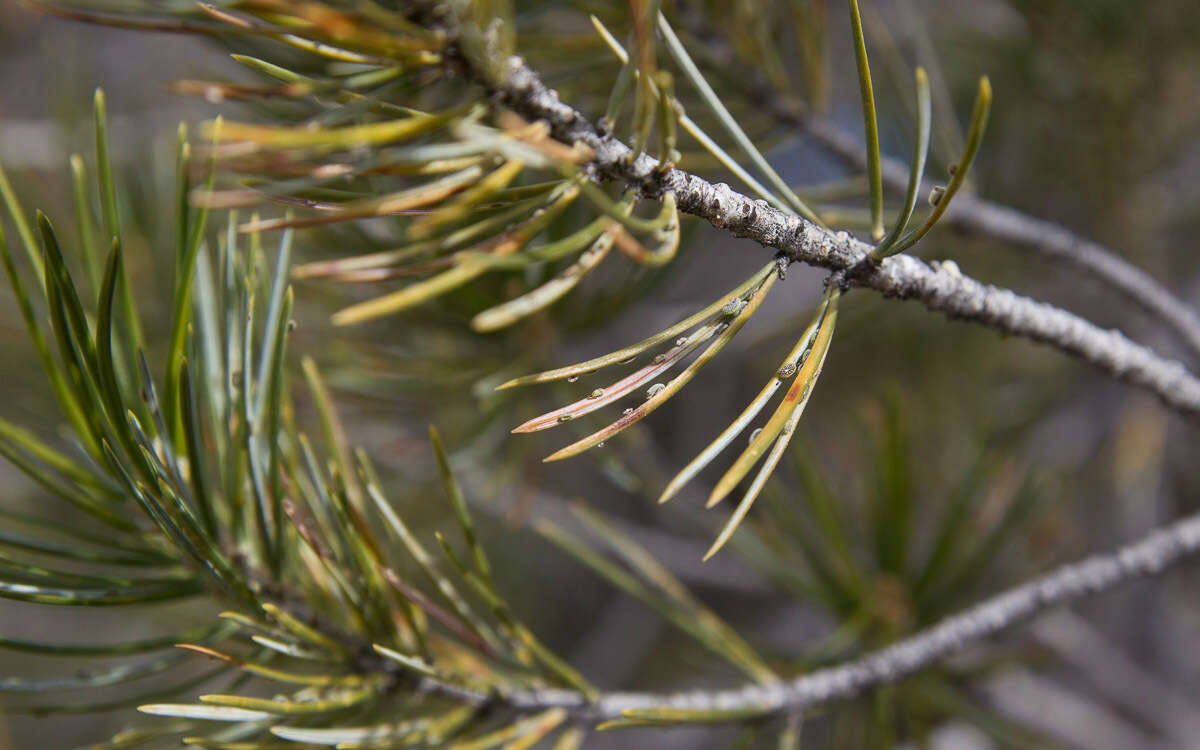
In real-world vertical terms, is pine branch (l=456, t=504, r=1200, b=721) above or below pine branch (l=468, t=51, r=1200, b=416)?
below

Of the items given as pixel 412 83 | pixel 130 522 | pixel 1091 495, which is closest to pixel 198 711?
pixel 130 522

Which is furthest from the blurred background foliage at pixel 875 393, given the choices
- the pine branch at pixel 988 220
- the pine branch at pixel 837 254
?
the pine branch at pixel 837 254

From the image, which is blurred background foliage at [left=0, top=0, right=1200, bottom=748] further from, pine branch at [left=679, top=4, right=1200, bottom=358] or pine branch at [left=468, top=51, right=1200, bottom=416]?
pine branch at [left=468, top=51, right=1200, bottom=416]

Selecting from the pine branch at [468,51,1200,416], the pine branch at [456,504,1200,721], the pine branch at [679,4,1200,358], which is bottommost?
the pine branch at [456,504,1200,721]

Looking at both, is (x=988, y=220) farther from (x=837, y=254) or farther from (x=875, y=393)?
(x=875, y=393)

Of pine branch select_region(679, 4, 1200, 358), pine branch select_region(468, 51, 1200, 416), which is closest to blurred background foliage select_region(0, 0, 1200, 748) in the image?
pine branch select_region(679, 4, 1200, 358)

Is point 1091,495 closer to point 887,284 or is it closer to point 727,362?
point 727,362
